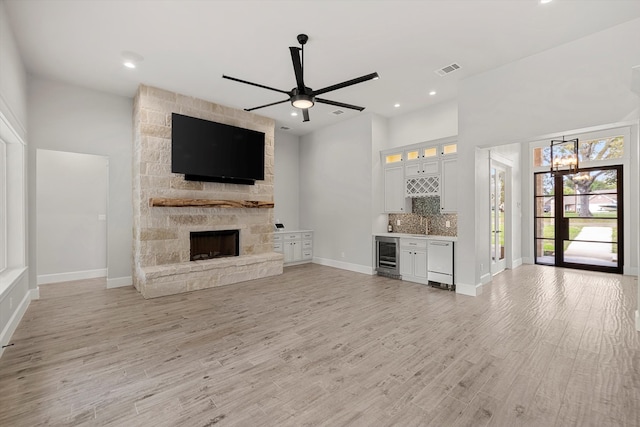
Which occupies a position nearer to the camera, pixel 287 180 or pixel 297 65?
pixel 297 65

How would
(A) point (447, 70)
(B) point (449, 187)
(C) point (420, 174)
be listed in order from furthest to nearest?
1. (C) point (420, 174)
2. (B) point (449, 187)
3. (A) point (447, 70)

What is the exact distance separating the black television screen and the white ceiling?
76 centimetres

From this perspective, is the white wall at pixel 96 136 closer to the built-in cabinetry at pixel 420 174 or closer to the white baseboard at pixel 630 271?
the built-in cabinetry at pixel 420 174

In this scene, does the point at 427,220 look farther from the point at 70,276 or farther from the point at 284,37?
the point at 70,276

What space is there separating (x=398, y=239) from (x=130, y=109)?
567 cm

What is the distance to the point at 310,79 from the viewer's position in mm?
4547

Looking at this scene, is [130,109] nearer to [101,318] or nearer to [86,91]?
[86,91]

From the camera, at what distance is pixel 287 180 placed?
25.6 feet

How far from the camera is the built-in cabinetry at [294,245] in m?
6.91

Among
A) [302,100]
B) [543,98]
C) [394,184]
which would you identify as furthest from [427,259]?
[302,100]

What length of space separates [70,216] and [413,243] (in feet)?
22.4

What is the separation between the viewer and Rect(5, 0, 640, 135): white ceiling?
9.76ft

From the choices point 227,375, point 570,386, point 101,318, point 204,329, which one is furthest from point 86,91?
point 570,386

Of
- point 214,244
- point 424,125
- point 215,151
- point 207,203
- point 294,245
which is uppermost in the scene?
point 424,125
